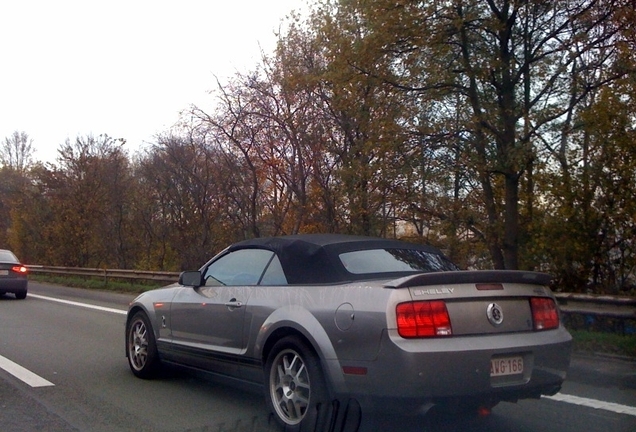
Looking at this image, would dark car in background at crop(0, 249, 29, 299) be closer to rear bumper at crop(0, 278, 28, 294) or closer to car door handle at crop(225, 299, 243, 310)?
rear bumper at crop(0, 278, 28, 294)

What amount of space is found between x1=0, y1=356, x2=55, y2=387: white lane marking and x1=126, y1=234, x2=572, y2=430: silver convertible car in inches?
82.4

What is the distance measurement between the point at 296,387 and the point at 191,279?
1971 mm

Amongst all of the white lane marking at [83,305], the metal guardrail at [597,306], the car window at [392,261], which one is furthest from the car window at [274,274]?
the white lane marking at [83,305]

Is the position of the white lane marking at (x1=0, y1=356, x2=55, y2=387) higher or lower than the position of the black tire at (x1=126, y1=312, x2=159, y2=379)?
lower

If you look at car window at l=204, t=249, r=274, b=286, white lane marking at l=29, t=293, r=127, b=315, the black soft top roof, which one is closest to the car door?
car window at l=204, t=249, r=274, b=286

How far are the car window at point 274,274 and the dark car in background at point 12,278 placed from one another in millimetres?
14796

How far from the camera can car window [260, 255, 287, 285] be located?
6086 mm

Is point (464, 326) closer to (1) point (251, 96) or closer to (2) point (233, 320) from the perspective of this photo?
(2) point (233, 320)

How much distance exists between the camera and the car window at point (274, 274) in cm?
609

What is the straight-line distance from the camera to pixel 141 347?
787 centimetres

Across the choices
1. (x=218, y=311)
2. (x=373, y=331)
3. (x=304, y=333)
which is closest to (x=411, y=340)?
(x=373, y=331)

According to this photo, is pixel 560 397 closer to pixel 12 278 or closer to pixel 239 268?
pixel 239 268

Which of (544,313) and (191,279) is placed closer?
(544,313)

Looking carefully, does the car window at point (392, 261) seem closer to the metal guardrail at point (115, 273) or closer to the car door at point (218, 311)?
the car door at point (218, 311)
